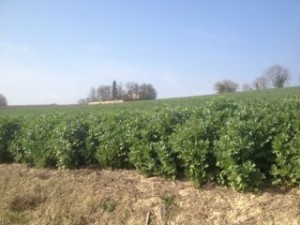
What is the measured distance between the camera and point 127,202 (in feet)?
20.2

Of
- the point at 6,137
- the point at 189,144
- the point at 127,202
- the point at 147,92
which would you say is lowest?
the point at 127,202

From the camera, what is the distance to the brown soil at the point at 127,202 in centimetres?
518

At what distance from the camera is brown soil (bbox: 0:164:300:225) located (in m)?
5.18

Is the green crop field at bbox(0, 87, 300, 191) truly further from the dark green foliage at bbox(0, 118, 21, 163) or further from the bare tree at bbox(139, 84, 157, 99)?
the bare tree at bbox(139, 84, 157, 99)

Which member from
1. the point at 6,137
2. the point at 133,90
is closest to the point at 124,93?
the point at 133,90

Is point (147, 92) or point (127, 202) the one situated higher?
point (147, 92)

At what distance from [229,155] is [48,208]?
325cm

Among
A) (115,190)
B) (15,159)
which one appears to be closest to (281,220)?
(115,190)

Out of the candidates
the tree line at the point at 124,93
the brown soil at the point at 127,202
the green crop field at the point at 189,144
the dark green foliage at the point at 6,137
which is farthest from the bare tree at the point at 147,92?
the brown soil at the point at 127,202

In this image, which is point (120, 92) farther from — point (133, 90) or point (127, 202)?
point (127, 202)

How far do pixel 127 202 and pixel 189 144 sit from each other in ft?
4.48

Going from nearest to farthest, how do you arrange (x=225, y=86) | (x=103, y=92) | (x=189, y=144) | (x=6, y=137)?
(x=189, y=144), (x=6, y=137), (x=225, y=86), (x=103, y=92)

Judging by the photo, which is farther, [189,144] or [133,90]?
[133,90]

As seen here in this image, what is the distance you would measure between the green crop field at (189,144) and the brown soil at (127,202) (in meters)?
0.24
